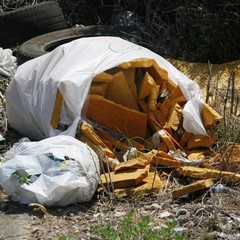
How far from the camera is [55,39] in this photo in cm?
781

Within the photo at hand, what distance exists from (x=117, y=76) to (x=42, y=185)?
1.27 metres

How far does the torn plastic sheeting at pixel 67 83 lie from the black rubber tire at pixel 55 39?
142cm

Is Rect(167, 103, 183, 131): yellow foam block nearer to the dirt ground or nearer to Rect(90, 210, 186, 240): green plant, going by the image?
the dirt ground

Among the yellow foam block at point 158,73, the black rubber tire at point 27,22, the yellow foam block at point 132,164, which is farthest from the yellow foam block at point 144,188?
the black rubber tire at point 27,22

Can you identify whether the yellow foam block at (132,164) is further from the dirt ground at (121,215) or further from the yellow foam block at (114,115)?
the yellow foam block at (114,115)

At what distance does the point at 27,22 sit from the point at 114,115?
3.32 m

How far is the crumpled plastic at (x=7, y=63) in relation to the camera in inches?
275

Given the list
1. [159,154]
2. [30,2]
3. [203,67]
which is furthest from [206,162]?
[30,2]

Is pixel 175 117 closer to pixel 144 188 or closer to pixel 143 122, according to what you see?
pixel 143 122

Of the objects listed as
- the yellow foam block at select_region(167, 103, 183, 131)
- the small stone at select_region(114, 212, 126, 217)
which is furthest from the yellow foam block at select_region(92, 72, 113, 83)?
the small stone at select_region(114, 212, 126, 217)

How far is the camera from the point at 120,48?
5.40 meters

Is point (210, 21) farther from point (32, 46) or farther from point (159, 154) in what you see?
point (159, 154)

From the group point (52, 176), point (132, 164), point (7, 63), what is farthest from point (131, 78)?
point (7, 63)

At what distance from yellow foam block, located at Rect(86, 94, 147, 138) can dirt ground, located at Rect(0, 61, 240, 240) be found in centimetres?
83
